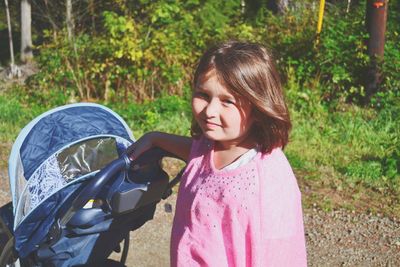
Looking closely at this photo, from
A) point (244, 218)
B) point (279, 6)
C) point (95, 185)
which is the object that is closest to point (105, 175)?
point (95, 185)

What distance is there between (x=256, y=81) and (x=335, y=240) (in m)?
2.44

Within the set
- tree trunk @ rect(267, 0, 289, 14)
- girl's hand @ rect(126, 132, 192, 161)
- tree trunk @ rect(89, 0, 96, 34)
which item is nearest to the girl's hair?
girl's hand @ rect(126, 132, 192, 161)

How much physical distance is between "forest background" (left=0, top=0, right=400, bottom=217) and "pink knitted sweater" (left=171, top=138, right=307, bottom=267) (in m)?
3.27

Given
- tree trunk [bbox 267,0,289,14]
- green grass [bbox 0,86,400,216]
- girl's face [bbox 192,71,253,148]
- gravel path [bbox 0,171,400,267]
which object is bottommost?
gravel path [bbox 0,171,400,267]

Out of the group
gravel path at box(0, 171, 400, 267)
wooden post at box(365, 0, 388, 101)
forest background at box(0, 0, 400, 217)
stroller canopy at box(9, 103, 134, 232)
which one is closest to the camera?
stroller canopy at box(9, 103, 134, 232)

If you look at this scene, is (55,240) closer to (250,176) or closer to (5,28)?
(250,176)

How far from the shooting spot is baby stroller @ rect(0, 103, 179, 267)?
2.41 m

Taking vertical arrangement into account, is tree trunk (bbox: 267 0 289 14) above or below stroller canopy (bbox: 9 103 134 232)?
above

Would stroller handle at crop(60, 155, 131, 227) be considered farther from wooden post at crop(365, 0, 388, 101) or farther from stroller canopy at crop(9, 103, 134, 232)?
wooden post at crop(365, 0, 388, 101)

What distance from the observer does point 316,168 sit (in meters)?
5.05

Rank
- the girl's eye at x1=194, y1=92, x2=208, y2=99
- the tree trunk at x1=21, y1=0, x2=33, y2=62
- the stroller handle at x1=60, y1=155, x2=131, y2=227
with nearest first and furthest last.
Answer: the girl's eye at x1=194, y1=92, x2=208, y2=99, the stroller handle at x1=60, y1=155, x2=131, y2=227, the tree trunk at x1=21, y1=0, x2=33, y2=62

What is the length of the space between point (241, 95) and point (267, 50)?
0.20 meters

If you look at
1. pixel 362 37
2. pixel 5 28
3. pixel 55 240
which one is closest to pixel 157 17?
pixel 362 37

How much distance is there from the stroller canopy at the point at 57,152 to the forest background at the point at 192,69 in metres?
2.75
